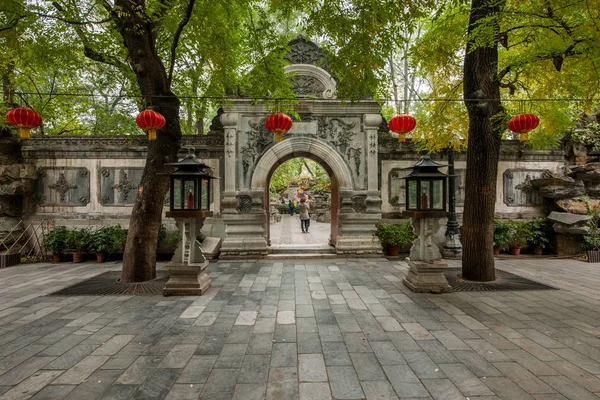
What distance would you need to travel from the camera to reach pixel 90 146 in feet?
29.0

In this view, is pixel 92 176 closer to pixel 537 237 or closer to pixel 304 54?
pixel 304 54

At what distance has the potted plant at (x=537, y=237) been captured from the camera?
28.6 ft

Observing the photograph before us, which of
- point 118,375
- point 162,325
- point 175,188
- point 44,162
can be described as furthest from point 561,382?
point 44,162

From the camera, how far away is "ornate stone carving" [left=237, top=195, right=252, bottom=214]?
28.2 ft

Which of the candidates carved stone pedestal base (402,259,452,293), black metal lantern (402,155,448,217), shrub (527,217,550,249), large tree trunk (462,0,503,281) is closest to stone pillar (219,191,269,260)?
carved stone pedestal base (402,259,452,293)

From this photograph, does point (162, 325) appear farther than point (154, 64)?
No

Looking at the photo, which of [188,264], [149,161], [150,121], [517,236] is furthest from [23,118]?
[517,236]

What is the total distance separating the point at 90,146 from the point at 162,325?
7.52 metres

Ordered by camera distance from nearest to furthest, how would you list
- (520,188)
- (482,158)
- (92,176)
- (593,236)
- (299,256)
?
1. (482,158)
2. (593,236)
3. (299,256)
4. (92,176)
5. (520,188)

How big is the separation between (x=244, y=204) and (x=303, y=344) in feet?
18.8

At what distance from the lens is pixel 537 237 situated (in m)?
8.78

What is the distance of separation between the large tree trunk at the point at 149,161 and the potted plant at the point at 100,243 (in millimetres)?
2865

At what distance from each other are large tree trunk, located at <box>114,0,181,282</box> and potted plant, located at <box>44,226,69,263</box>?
150 inches

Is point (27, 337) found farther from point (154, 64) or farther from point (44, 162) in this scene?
point (44, 162)
